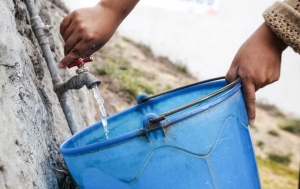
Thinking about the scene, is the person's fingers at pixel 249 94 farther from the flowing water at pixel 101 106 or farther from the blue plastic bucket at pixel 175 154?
the flowing water at pixel 101 106

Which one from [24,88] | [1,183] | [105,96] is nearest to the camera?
[1,183]

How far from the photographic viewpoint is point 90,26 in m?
1.30

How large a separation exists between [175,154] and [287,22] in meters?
0.49

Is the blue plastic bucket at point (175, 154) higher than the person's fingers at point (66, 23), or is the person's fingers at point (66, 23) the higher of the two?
the person's fingers at point (66, 23)

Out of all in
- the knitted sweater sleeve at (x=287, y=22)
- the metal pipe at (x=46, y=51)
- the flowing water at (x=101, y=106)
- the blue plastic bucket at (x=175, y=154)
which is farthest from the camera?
the metal pipe at (x=46, y=51)

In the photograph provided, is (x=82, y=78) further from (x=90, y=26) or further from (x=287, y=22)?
(x=287, y=22)

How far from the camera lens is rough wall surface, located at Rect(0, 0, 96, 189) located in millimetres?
1125

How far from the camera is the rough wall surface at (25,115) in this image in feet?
3.69

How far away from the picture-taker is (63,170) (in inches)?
57.1

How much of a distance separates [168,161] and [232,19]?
5.18 meters

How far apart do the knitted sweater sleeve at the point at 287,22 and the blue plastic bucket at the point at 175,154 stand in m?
0.19

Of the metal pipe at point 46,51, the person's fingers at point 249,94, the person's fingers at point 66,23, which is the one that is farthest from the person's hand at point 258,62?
the metal pipe at point 46,51

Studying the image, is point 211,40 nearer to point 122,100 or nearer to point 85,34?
point 122,100

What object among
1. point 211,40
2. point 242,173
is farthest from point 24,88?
point 211,40
